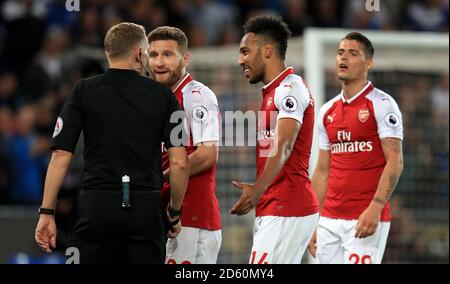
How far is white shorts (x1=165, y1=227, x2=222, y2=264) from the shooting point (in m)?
7.06

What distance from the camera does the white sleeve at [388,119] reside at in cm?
763

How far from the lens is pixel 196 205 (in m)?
7.09

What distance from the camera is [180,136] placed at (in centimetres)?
629

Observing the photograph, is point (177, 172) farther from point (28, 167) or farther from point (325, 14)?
point (325, 14)

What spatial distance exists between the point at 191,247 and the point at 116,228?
44.6 inches

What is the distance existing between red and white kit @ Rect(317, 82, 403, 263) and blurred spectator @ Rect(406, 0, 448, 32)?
849 cm

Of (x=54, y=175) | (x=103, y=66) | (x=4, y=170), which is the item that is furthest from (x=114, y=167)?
(x=103, y=66)

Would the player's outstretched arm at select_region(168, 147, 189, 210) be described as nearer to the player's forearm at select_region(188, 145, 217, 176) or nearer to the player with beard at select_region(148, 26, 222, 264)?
the player's forearm at select_region(188, 145, 217, 176)

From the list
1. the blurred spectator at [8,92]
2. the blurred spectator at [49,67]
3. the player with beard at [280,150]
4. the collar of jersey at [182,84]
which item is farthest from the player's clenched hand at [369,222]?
the blurred spectator at [8,92]
